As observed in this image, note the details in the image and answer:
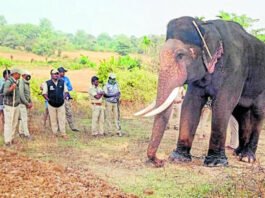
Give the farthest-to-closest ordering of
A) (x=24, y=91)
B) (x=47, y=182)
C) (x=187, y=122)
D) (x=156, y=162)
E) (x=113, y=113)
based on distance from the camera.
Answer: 1. (x=113, y=113)
2. (x=24, y=91)
3. (x=187, y=122)
4. (x=156, y=162)
5. (x=47, y=182)

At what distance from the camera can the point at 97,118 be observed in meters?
11.5

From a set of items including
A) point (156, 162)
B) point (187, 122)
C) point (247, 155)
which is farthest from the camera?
point (247, 155)

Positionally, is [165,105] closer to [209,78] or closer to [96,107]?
[209,78]

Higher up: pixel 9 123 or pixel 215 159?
pixel 9 123

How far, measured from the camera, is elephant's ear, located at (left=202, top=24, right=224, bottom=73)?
783cm

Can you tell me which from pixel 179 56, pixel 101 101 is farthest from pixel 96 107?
pixel 179 56

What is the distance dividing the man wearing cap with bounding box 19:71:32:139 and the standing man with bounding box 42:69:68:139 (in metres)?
0.45

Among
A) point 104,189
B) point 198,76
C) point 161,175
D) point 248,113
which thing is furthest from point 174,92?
point 248,113

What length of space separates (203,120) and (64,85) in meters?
3.45

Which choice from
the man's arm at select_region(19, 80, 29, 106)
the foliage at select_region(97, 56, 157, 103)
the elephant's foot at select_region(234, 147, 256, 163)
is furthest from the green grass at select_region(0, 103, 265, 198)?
the foliage at select_region(97, 56, 157, 103)

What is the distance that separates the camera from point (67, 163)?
8180mm

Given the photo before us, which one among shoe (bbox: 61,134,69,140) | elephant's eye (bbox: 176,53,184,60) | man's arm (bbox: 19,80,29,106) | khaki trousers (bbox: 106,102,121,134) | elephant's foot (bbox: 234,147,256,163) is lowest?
shoe (bbox: 61,134,69,140)

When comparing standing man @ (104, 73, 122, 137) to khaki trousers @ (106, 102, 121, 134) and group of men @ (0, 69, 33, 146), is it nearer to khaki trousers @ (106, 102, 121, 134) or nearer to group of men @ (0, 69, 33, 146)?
khaki trousers @ (106, 102, 121, 134)

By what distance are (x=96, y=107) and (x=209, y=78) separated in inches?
157
